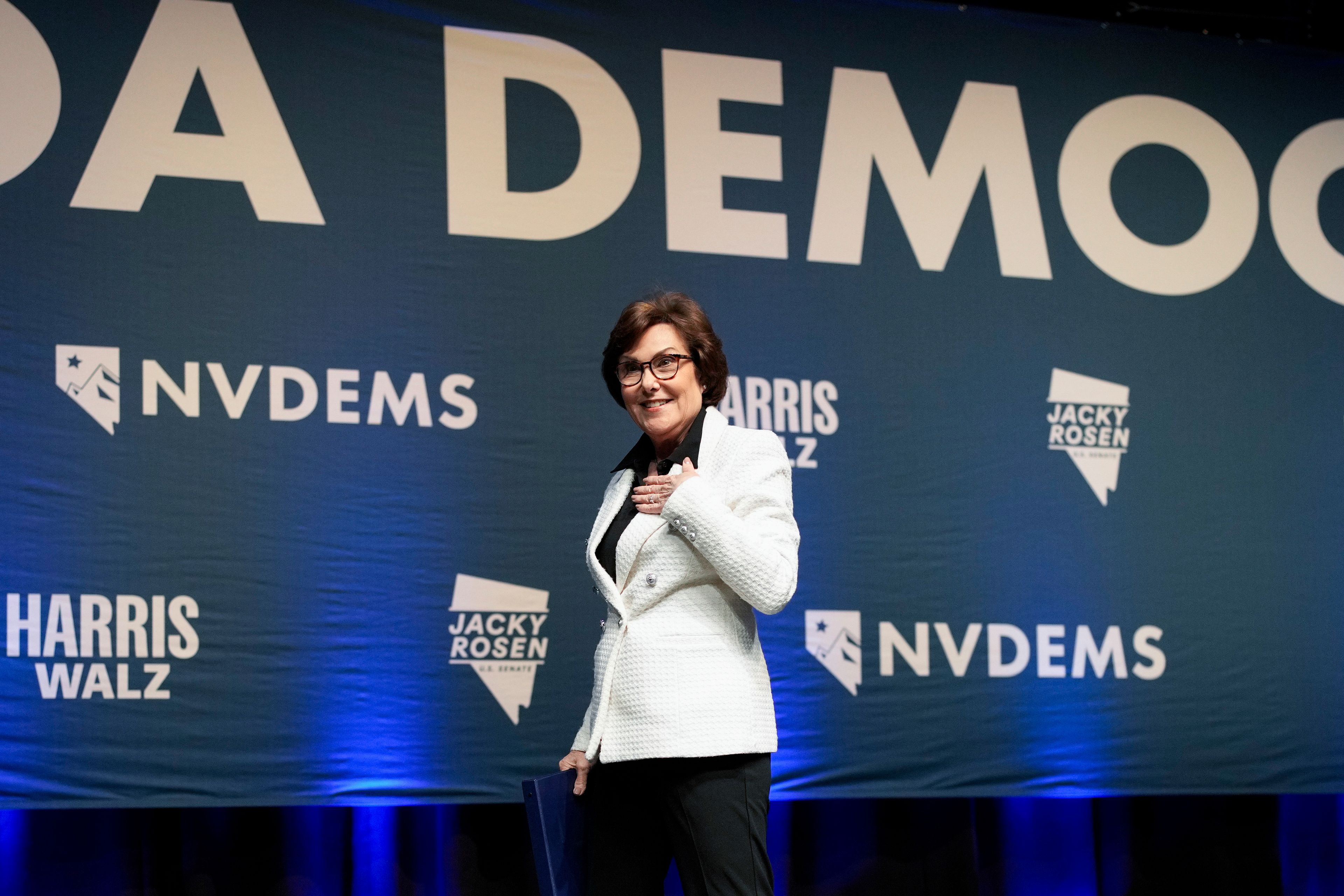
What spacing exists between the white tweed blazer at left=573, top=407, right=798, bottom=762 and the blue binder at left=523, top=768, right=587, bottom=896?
78 millimetres

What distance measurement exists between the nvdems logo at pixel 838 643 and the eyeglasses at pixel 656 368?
1.60 metres

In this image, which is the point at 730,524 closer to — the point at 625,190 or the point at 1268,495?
the point at 625,190

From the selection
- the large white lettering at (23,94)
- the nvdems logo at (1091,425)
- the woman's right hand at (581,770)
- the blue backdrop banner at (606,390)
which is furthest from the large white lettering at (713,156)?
the woman's right hand at (581,770)

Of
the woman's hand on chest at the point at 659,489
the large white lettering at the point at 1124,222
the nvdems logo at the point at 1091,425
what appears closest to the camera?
the woman's hand on chest at the point at 659,489

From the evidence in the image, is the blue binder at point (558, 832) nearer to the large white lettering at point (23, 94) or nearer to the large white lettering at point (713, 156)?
the large white lettering at point (713, 156)

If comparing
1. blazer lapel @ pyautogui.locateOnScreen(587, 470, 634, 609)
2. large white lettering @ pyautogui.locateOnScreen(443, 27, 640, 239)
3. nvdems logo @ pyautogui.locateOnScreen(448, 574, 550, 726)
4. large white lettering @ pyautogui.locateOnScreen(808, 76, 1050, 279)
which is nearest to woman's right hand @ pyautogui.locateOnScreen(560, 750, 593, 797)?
blazer lapel @ pyautogui.locateOnScreen(587, 470, 634, 609)

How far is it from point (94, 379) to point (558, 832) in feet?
6.33

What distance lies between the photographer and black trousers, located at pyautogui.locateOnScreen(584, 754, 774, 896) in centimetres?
187

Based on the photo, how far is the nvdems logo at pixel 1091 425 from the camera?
3.84 metres

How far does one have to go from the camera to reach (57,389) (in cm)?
321

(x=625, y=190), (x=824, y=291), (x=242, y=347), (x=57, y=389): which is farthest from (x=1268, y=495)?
(x=57, y=389)

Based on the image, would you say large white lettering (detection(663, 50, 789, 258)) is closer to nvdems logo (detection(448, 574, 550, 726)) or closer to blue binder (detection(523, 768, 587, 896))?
nvdems logo (detection(448, 574, 550, 726))

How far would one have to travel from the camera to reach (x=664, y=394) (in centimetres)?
210

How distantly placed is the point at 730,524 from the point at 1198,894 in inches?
104
